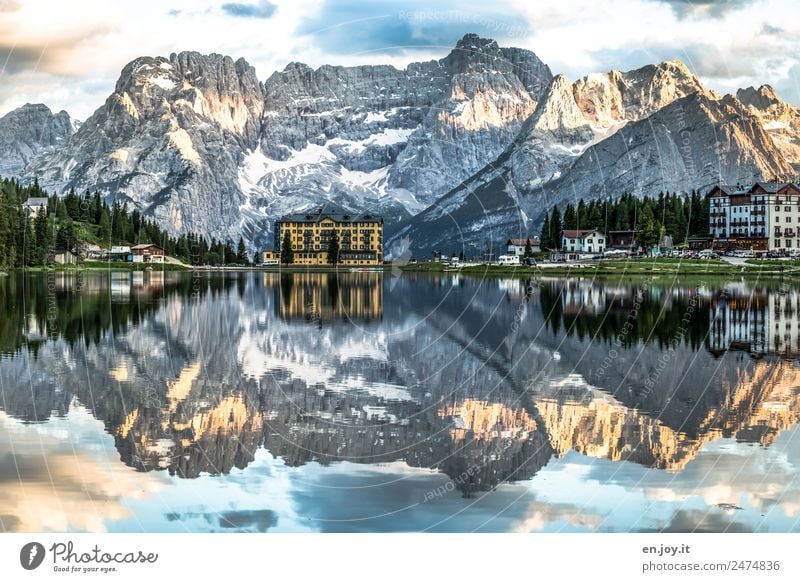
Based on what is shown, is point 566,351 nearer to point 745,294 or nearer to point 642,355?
point 642,355

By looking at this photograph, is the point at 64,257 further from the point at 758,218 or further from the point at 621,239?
the point at 758,218

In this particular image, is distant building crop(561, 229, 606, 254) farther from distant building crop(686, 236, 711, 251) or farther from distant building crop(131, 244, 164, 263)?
distant building crop(131, 244, 164, 263)

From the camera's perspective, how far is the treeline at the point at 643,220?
456ft

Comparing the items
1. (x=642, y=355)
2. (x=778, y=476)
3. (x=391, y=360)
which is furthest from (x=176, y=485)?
(x=642, y=355)

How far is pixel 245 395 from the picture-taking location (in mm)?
27312

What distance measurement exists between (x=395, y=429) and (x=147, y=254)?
15819 cm

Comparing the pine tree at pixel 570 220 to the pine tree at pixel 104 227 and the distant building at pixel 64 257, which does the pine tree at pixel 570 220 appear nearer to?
the distant building at pixel 64 257

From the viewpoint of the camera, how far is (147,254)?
575ft

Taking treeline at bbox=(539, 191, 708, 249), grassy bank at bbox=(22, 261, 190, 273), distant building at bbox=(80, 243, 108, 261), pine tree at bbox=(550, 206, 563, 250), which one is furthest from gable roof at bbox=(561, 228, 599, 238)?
distant building at bbox=(80, 243, 108, 261)

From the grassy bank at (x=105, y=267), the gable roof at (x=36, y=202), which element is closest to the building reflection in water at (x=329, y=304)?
the grassy bank at (x=105, y=267)

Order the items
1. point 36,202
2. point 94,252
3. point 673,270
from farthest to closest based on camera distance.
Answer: point 36,202 → point 94,252 → point 673,270

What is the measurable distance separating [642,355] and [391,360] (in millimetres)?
9188
